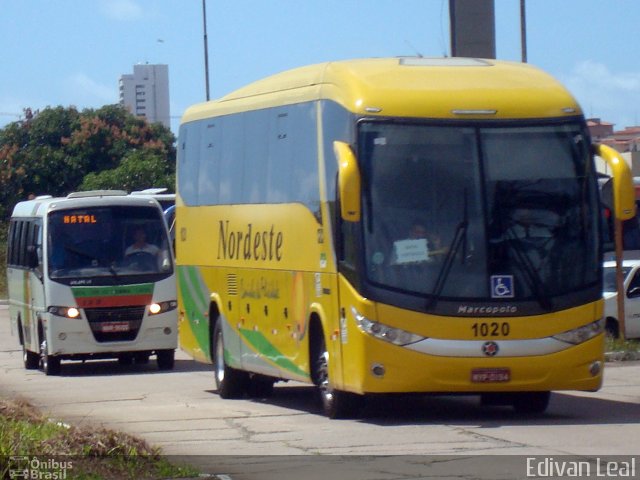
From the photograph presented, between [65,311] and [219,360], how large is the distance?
16.0ft

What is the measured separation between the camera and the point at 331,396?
553 inches

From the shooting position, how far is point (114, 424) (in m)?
14.4

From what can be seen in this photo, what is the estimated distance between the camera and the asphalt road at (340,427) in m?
10.9

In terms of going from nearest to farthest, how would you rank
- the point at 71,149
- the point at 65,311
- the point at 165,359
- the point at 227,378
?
the point at 227,378
the point at 65,311
the point at 165,359
the point at 71,149

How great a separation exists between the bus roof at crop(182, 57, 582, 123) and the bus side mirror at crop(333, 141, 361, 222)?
640mm

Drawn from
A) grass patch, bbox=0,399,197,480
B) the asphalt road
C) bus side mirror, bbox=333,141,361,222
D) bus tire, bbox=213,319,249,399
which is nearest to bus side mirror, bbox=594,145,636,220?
the asphalt road

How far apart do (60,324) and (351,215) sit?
33.5ft

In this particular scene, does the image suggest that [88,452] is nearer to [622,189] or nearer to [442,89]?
[442,89]

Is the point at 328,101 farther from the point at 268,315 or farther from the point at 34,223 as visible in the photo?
the point at 34,223

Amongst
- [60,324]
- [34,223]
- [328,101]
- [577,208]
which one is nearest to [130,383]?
[60,324]

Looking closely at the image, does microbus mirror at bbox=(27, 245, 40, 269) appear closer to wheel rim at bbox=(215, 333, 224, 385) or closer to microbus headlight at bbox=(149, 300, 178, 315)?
microbus headlight at bbox=(149, 300, 178, 315)

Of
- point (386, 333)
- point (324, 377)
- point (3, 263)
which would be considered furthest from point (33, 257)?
point (3, 263)

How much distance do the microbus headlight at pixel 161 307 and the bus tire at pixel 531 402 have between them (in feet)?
30.2

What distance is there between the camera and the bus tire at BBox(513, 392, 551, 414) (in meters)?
14.2
